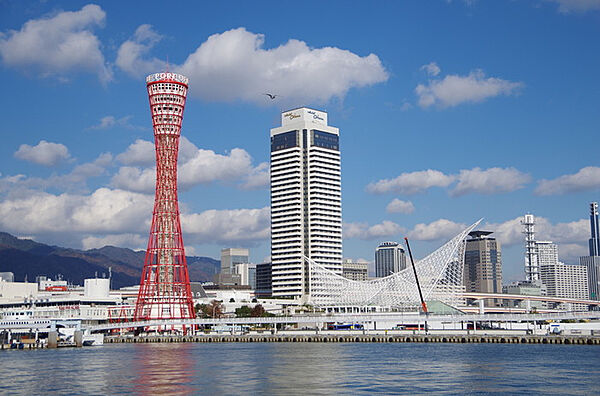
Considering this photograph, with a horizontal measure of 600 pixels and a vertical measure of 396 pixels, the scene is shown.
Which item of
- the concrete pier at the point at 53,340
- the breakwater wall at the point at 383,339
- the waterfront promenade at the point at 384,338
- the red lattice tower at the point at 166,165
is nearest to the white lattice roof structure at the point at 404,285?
the waterfront promenade at the point at 384,338

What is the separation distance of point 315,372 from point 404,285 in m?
94.5

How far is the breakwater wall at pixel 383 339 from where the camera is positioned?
8688cm

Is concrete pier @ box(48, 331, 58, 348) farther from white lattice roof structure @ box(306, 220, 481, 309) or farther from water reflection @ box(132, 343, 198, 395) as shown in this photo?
white lattice roof structure @ box(306, 220, 481, 309)

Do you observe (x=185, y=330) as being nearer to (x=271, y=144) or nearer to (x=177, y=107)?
(x=177, y=107)

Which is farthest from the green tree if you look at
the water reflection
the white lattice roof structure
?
the water reflection

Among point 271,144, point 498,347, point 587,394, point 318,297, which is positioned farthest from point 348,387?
point 271,144

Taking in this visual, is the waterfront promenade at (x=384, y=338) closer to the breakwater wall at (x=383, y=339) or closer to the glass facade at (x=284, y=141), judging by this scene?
the breakwater wall at (x=383, y=339)

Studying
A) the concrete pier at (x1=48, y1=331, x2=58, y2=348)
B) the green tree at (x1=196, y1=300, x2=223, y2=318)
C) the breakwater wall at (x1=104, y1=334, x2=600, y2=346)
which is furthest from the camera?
the green tree at (x1=196, y1=300, x2=223, y2=318)

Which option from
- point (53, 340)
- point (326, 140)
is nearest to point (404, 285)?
point (326, 140)

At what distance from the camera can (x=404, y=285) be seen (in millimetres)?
147250

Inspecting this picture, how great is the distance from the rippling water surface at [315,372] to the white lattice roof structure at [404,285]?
178 feet

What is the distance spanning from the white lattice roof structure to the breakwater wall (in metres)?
34.9

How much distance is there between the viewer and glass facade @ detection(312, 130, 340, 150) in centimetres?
19175

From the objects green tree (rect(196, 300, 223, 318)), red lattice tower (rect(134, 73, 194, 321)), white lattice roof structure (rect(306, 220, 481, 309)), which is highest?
red lattice tower (rect(134, 73, 194, 321))
